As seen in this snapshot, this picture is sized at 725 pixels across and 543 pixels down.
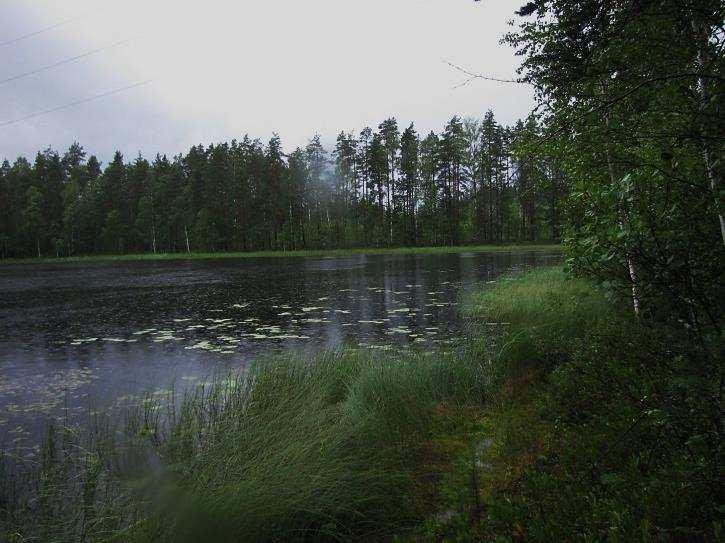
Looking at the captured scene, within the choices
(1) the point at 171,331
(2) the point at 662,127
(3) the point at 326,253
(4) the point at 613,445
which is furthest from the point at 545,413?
(3) the point at 326,253

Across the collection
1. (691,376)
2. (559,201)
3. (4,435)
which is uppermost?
(559,201)

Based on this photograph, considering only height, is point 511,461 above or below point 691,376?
below

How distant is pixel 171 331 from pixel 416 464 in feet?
36.9

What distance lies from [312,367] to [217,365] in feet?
10.4

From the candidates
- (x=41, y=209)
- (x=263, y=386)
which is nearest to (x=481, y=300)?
(x=263, y=386)

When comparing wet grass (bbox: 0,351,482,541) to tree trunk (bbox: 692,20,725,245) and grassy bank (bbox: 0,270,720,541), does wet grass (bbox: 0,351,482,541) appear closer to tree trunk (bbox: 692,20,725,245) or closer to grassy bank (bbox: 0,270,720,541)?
grassy bank (bbox: 0,270,720,541)

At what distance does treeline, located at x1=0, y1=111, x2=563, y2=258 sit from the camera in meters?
69.8

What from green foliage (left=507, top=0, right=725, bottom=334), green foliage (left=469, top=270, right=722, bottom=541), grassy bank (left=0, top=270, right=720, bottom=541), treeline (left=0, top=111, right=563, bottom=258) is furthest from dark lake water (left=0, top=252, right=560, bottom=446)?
treeline (left=0, top=111, right=563, bottom=258)

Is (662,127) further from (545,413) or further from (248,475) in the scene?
(248,475)

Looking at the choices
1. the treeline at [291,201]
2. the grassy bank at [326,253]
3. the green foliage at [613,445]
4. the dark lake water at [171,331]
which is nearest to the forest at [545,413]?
the green foliage at [613,445]

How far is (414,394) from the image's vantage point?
22.2 feet

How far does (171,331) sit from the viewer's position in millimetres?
14359

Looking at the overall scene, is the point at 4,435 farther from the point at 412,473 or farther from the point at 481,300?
the point at 481,300

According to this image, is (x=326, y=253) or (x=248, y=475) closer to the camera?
(x=248, y=475)
